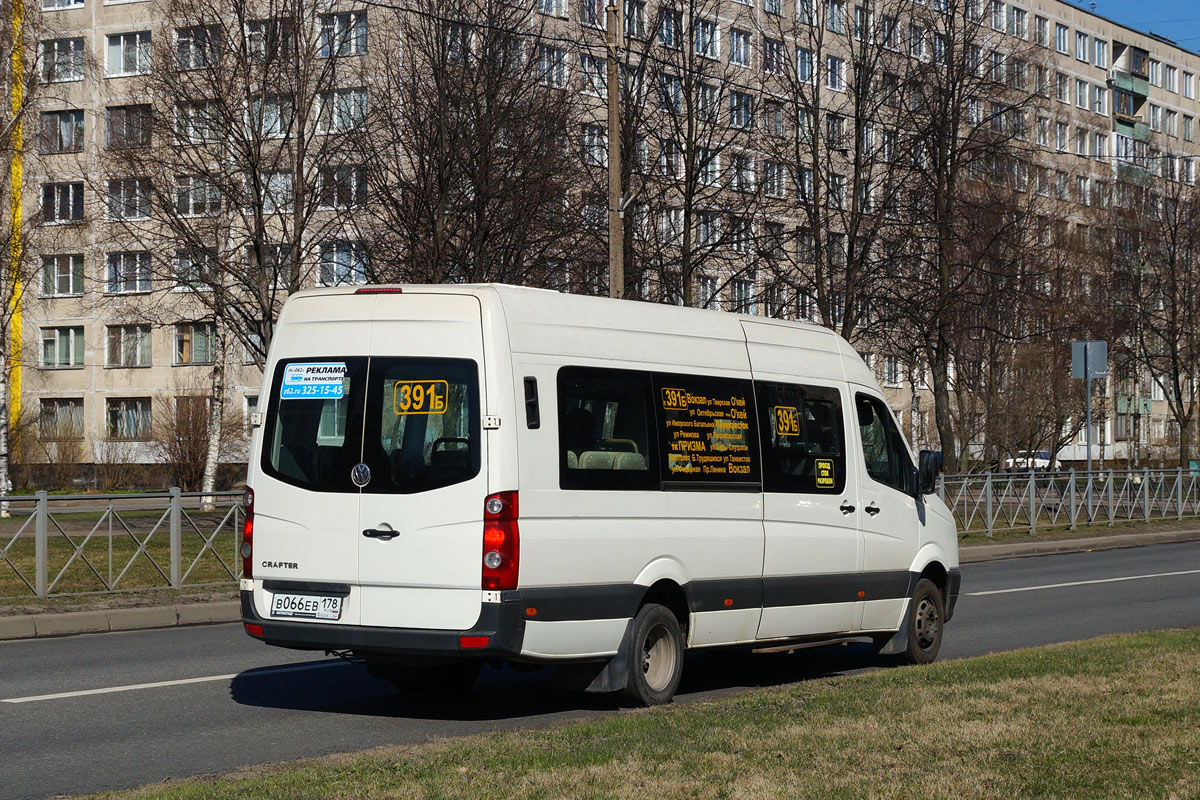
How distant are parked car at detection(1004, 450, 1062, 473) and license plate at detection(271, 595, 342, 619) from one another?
28.0 meters

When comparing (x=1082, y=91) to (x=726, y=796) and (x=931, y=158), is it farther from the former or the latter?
(x=726, y=796)

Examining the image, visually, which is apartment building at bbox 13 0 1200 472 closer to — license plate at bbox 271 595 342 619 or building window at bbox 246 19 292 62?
building window at bbox 246 19 292 62

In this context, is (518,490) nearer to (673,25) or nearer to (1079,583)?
(1079,583)

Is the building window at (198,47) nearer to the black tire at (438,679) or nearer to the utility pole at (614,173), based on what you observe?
the utility pole at (614,173)

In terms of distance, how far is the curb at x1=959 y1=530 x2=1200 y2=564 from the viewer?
26.3 m

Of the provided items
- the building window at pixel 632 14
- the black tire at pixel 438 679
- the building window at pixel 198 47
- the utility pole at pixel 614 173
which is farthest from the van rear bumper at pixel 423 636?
the building window at pixel 632 14

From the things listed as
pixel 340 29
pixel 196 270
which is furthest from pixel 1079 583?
pixel 196 270

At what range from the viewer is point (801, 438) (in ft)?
36.1

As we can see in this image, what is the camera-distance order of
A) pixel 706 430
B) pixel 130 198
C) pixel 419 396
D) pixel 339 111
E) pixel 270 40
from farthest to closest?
pixel 130 198
pixel 339 111
pixel 270 40
pixel 706 430
pixel 419 396

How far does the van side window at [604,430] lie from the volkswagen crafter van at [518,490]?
14 mm

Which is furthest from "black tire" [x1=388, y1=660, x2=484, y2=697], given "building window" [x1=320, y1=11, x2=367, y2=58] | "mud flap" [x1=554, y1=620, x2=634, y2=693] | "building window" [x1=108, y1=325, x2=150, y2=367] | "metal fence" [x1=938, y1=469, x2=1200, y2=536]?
"building window" [x1=108, y1=325, x2=150, y2=367]

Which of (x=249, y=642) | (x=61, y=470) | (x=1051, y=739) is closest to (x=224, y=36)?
(x=249, y=642)

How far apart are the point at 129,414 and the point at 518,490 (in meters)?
57.9

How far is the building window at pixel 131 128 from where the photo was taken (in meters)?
25.3
